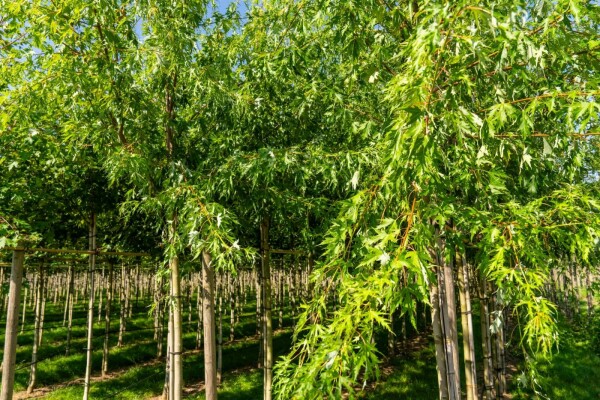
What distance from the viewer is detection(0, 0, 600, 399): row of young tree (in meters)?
1.91

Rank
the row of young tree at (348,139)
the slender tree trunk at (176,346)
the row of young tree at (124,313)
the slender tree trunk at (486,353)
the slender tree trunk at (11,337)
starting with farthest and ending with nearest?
the row of young tree at (124,313), the slender tree trunk at (486,353), the slender tree trunk at (176,346), the slender tree trunk at (11,337), the row of young tree at (348,139)

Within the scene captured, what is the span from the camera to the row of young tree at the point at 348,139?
1914mm

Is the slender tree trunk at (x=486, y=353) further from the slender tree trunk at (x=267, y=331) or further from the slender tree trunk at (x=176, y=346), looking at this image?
the slender tree trunk at (x=176, y=346)

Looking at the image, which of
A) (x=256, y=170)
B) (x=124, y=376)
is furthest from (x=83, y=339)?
(x=256, y=170)

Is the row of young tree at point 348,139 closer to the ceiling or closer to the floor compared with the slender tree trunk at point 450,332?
closer to the ceiling

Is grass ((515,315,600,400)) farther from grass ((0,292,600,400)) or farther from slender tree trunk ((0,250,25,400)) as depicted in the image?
slender tree trunk ((0,250,25,400))

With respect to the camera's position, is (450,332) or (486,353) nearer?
→ (450,332)

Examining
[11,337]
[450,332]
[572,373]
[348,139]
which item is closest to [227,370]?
[11,337]

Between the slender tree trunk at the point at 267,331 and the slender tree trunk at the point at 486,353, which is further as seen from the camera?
the slender tree trunk at the point at 267,331

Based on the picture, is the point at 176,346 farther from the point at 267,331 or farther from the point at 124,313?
the point at 124,313

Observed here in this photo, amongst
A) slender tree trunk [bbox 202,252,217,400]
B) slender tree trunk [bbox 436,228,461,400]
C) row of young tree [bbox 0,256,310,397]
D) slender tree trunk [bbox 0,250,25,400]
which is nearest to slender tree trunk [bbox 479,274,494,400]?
slender tree trunk [bbox 436,228,461,400]

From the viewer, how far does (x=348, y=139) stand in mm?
4156

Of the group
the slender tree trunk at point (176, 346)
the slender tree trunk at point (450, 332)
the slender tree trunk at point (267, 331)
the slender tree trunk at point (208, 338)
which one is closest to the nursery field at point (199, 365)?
the slender tree trunk at point (267, 331)

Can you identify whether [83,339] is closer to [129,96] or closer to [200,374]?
[200,374]
